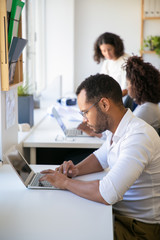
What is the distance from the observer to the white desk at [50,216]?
4.20 feet

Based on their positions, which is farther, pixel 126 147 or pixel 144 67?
pixel 144 67

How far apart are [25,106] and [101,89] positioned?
1.39 metres

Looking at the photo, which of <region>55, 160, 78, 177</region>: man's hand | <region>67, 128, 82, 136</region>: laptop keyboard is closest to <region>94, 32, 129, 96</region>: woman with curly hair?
<region>67, 128, 82, 136</region>: laptop keyboard

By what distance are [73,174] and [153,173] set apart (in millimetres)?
449

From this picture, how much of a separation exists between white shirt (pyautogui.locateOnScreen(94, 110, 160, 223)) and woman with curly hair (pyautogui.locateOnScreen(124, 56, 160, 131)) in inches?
33.3

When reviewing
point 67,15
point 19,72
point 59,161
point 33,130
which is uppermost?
point 67,15

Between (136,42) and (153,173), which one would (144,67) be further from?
(136,42)

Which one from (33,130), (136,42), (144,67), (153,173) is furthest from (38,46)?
(153,173)

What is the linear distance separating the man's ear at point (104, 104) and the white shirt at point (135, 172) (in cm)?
9

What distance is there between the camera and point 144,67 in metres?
2.55

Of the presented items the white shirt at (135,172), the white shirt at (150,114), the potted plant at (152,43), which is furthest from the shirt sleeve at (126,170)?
the potted plant at (152,43)

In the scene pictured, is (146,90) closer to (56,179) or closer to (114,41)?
(56,179)

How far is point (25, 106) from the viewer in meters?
2.93

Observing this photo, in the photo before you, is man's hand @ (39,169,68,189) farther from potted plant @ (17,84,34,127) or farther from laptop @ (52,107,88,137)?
potted plant @ (17,84,34,127)
